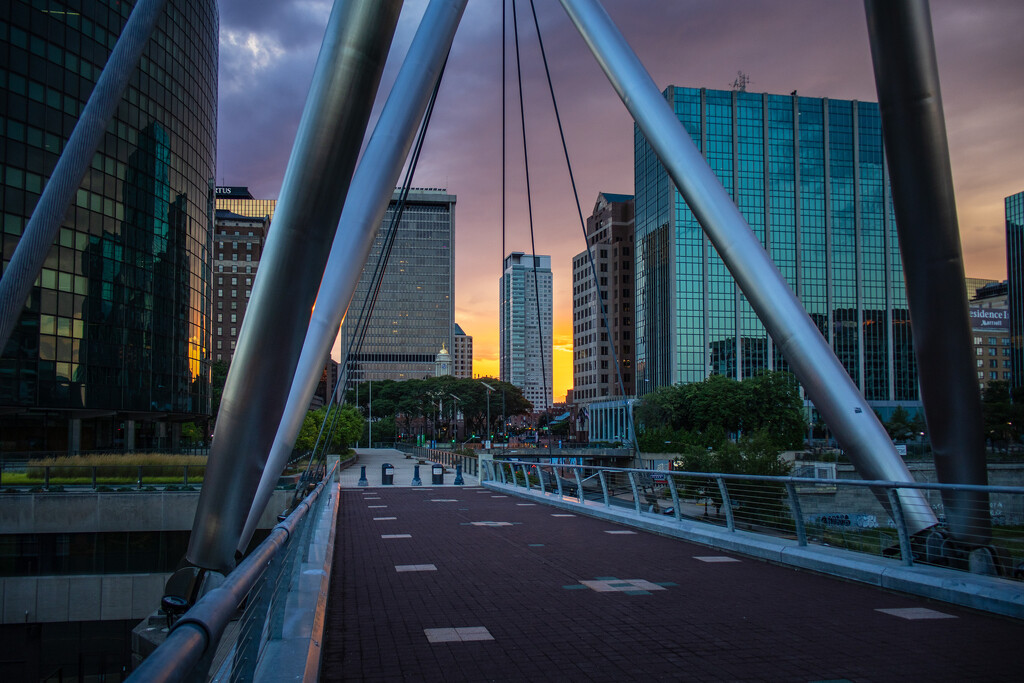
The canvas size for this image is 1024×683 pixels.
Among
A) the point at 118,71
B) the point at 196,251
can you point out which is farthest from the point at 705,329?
the point at 118,71

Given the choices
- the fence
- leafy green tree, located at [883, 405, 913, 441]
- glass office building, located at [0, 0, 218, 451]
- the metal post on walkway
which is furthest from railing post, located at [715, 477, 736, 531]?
leafy green tree, located at [883, 405, 913, 441]

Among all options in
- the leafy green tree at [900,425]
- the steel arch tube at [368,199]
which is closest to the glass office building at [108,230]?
the steel arch tube at [368,199]

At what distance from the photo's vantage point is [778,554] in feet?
36.8

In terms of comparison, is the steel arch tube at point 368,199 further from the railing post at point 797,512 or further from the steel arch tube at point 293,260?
the railing post at point 797,512

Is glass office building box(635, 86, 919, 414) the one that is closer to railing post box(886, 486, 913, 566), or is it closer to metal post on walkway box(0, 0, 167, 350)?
railing post box(886, 486, 913, 566)

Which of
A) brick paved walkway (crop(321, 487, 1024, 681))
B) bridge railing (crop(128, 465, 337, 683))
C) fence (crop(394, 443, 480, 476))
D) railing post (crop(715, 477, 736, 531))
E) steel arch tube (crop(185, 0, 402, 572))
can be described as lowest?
fence (crop(394, 443, 480, 476))

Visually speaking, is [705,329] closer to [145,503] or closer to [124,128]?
[124,128]

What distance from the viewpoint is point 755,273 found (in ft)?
44.1

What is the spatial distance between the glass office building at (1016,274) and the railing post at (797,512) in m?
143

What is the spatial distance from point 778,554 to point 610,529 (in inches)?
210

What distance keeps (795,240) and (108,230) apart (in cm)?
8498

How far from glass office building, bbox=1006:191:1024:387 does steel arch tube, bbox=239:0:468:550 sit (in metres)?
143

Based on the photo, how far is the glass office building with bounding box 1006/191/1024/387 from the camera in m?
134

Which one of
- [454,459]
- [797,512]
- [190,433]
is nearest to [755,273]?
[797,512]
